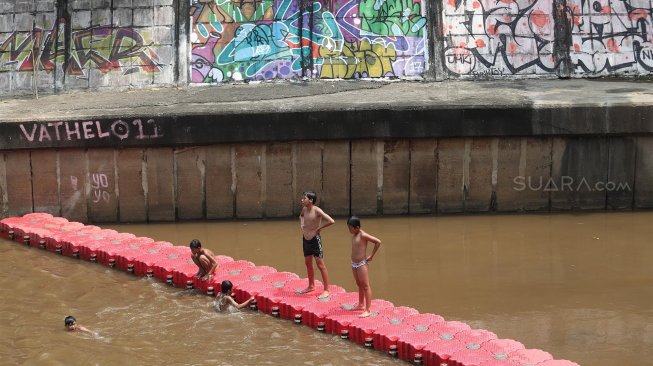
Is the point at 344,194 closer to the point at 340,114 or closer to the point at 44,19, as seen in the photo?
the point at 340,114

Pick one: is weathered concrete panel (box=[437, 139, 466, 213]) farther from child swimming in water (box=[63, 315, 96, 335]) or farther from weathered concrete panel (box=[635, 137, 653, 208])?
child swimming in water (box=[63, 315, 96, 335])

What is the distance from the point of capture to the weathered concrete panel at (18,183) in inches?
767

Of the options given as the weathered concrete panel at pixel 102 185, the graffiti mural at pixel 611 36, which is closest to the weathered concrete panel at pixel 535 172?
the graffiti mural at pixel 611 36

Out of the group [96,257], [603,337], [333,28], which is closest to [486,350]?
[603,337]

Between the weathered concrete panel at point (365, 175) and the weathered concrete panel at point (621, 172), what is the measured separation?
4.40m

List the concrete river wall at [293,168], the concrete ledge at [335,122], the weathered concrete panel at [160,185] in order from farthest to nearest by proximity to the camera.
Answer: the weathered concrete panel at [160,185] → the concrete river wall at [293,168] → the concrete ledge at [335,122]

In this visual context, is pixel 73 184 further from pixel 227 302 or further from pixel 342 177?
pixel 227 302

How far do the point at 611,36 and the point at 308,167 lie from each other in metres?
7.85

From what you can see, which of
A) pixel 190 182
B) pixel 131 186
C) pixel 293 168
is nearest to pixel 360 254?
pixel 293 168

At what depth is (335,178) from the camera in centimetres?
1950

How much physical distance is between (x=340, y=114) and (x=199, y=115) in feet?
8.68

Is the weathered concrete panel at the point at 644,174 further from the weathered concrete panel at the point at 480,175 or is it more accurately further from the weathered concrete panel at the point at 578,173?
the weathered concrete panel at the point at 480,175

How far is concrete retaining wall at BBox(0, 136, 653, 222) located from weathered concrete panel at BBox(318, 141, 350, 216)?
0.02 metres

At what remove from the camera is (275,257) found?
17375 millimetres
